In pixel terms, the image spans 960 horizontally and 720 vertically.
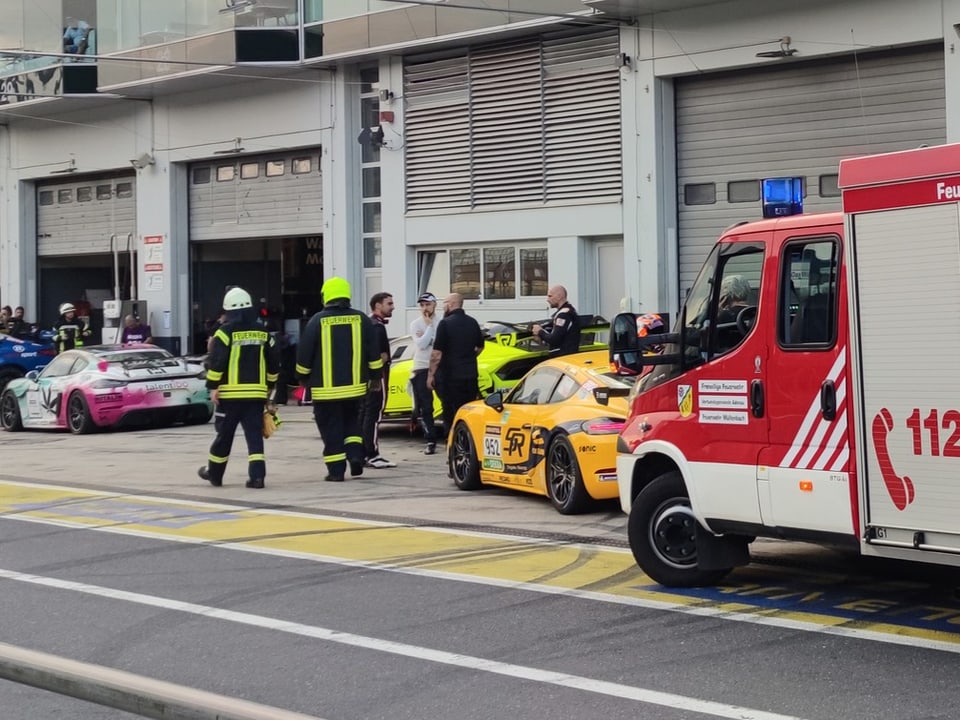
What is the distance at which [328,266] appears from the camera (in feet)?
87.7

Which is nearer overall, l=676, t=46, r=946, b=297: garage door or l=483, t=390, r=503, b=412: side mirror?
l=483, t=390, r=503, b=412: side mirror

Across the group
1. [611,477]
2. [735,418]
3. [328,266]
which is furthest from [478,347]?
[328,266]

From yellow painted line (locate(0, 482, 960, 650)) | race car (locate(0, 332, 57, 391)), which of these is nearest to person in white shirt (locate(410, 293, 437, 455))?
yellow painted line (locate(0, 482, 960, 650))

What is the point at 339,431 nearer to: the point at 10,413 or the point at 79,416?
the point at 79,416

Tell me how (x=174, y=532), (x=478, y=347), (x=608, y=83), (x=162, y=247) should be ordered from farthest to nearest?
(x=162, y=247), (x=608, y=83), (x=478, y=347), (x=174, y=532)

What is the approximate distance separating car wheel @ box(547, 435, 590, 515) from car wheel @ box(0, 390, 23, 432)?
13.9 metres

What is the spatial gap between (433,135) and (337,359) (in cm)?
1176

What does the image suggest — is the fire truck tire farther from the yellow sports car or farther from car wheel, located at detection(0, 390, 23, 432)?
car wheel, located at detection(0, 390, 23, 432)

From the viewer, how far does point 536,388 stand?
12.7 metres

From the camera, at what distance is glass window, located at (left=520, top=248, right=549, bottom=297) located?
2353cm

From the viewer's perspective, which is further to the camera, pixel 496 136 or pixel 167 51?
pixel 167 51

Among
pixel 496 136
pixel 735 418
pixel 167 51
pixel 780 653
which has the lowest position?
pixel 780 653

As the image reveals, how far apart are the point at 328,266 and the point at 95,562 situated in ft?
55.8

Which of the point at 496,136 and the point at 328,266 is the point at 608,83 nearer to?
the point at 496,136
